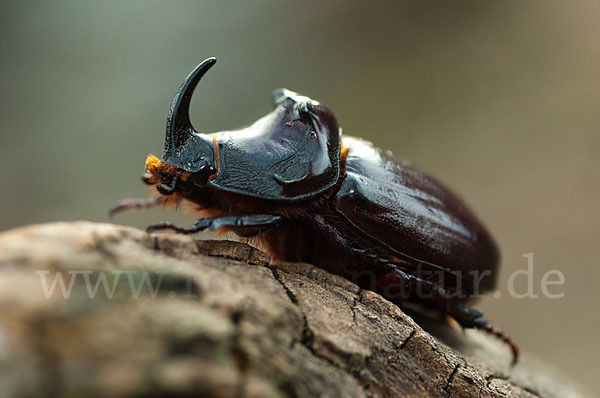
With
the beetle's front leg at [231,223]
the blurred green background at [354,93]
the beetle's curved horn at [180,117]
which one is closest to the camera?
the beetle's front leg at [231,223]

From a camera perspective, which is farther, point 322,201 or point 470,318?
point 470,318

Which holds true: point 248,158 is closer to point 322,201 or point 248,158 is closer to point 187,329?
point 322,201

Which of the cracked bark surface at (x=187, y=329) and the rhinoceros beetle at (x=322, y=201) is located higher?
the rhinoceros beetle at (x=322, y=201)

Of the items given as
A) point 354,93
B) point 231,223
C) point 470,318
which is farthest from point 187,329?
point 354,93

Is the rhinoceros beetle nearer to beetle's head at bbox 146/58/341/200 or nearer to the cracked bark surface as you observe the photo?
beetle's head at bbox 146/58/341/200

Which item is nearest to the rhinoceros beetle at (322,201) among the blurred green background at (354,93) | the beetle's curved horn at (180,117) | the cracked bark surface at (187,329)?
the beetle's curved horn at (180,117)

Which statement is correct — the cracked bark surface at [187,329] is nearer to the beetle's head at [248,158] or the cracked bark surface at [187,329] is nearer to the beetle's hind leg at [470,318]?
the beetle's head at [248,158]
